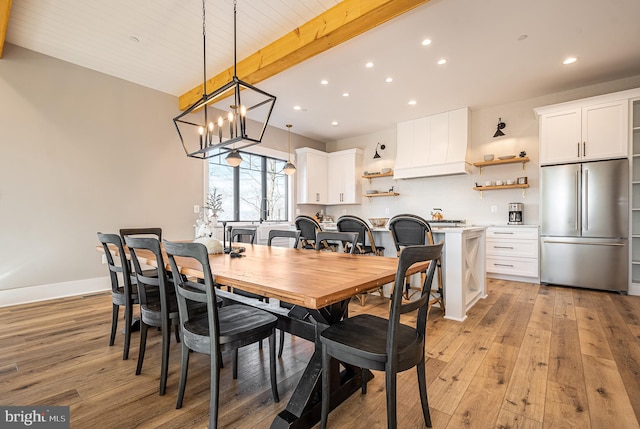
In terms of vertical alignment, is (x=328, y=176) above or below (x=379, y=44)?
below

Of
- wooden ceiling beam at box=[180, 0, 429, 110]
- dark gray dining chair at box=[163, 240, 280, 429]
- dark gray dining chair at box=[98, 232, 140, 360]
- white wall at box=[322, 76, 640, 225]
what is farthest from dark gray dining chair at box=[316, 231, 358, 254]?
white wall at box=[322, 76, 640, 225]

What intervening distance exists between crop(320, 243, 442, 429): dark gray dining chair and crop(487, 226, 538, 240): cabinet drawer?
4011 mm

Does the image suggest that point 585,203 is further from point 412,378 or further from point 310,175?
point 310,175

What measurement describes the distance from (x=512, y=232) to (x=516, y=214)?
42cm

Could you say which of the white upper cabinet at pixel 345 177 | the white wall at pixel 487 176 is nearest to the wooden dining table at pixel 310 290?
the white wall at pixel 487 176

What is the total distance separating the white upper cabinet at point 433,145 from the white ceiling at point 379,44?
0.59 m

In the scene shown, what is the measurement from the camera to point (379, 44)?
3.26m

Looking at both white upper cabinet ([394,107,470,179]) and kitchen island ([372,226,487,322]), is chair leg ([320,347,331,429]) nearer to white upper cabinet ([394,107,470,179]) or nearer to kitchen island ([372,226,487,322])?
kitchen island ([372,226,487,322])

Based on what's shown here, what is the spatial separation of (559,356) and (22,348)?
3.94 metres

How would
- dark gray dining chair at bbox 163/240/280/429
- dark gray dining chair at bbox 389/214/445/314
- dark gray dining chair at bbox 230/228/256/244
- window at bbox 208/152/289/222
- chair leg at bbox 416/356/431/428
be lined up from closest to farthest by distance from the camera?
dark gray dining chair at bbox 163/240/280/429 → chair leg at bbox 416/356/431/428 → dark gray dining chair at bbox 389/214/445/314 → dark gray dining chair at bbox 230/228/256/244 → window at bbox 208/152/289/222

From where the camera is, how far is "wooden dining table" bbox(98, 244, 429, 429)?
1.10 meters

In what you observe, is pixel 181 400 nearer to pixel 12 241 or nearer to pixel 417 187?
pixel 12 241

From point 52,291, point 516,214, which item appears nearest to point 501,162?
point 516,214

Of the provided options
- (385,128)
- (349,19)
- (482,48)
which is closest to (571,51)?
(482,48)
